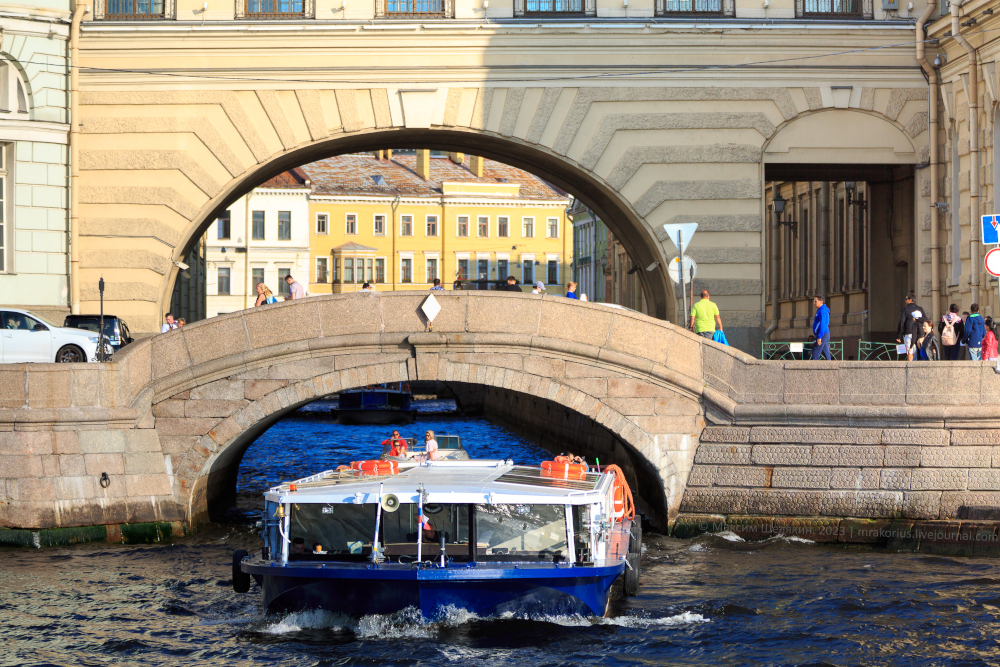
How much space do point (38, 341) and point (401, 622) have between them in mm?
11775

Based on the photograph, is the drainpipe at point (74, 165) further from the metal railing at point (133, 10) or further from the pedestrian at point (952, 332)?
the pedestrian at point (952, 332)

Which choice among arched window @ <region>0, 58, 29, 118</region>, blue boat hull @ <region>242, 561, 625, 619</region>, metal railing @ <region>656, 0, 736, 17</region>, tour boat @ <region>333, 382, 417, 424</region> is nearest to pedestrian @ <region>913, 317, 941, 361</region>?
metal railing @ <region>656, 0, 736, 17</region>

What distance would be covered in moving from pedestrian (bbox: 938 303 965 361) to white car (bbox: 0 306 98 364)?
13635 mm

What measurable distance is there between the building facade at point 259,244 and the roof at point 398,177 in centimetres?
341

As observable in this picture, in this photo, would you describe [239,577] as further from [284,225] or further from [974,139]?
[284,225]

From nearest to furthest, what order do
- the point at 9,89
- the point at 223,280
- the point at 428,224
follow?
the point at 9,89
the point at 223,280
the point at 428,224

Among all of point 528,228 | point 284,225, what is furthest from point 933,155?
point 528,228

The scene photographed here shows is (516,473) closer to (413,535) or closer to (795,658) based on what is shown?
(413,535)

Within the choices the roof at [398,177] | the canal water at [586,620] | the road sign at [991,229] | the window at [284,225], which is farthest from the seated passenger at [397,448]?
the roof at [398,177]

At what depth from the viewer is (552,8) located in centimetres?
2380

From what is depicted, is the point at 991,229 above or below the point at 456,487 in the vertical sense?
above

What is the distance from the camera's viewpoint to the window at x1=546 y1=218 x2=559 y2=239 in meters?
85.8

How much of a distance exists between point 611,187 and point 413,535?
12.3 m

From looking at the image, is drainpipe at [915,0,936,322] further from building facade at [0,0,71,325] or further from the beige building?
building facade at [0,0,71,325]
